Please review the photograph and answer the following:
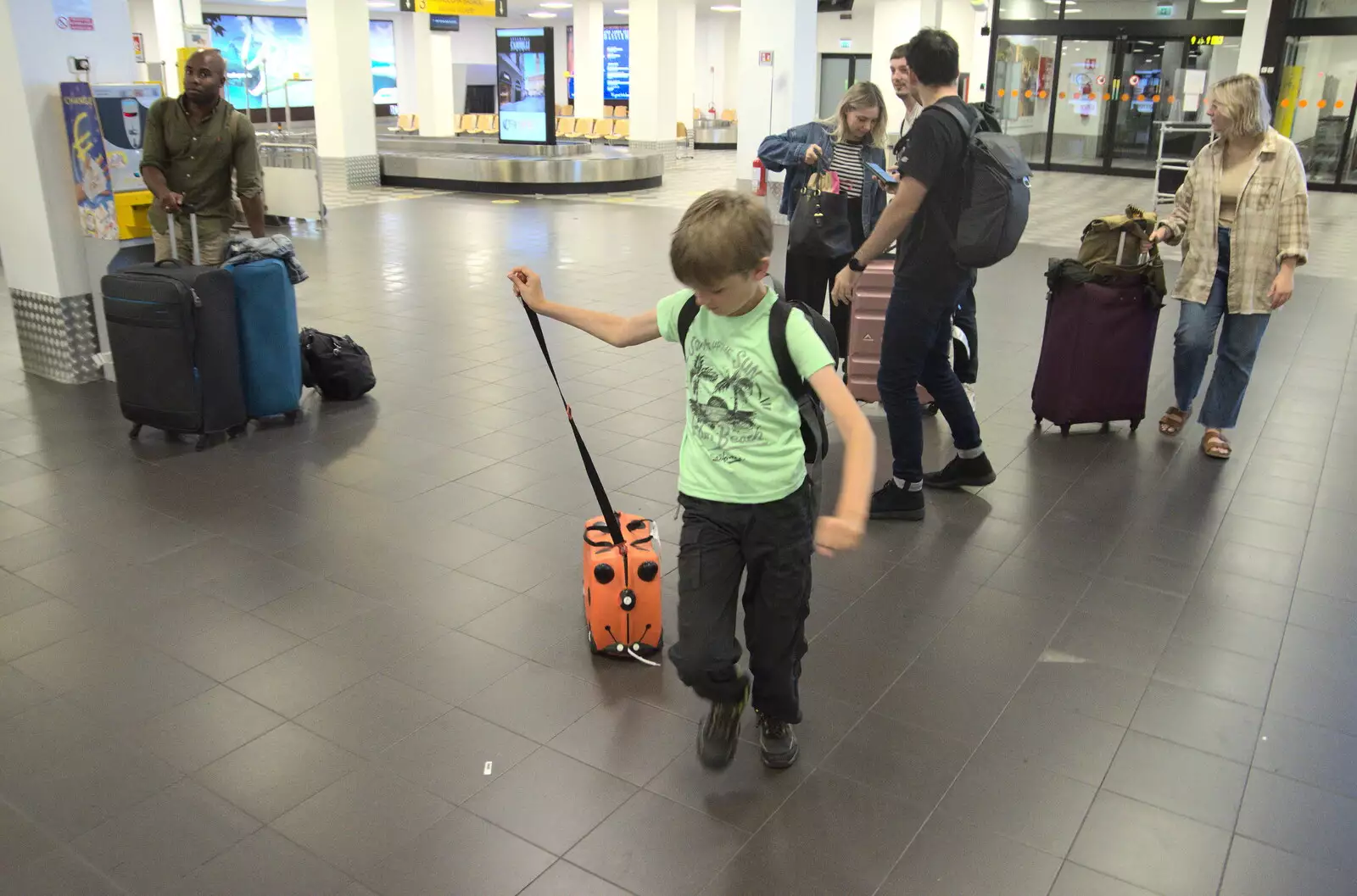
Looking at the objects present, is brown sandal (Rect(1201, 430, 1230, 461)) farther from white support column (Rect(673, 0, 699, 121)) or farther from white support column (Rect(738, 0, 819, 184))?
white support column (Rect(673, 0, 699, 121))

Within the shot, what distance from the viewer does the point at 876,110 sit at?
480 cm

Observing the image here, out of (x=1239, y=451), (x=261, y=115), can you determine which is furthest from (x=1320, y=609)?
(x=261, y=115)

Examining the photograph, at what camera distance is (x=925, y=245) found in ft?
12.4

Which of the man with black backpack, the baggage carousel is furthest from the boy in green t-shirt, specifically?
the baggage carousel

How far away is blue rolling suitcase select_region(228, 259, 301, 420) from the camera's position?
4.86 meters

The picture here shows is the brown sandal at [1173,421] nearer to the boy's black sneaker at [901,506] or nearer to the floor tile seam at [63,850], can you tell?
the boy's black sneaker at [901,506]

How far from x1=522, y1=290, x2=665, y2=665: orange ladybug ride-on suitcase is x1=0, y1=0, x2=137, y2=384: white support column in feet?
12.4

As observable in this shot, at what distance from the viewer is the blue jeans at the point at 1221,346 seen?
466cm

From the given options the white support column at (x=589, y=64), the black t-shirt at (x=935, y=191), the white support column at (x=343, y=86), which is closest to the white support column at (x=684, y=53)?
the white support column at (x=589, y=64)

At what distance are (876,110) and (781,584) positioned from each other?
10.2ft

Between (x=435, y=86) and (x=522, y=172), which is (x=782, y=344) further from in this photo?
(x=435, y=86)

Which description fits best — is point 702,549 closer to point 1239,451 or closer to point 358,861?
point 358,861

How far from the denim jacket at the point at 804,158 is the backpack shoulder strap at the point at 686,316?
9.02ft

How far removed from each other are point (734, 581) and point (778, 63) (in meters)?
11.6
